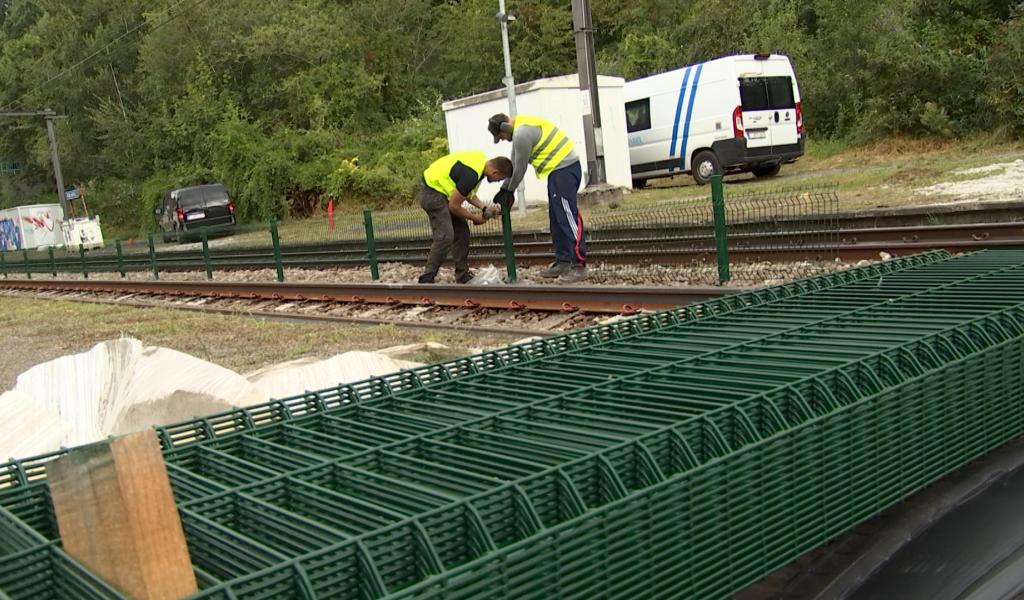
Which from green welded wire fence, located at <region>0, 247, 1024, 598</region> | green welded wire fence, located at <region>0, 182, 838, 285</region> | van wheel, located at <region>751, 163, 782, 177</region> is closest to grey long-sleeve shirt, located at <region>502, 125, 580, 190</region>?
green welded wire fence, located at <region>0, 182, 838, 285</region>

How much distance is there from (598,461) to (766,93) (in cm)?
2076

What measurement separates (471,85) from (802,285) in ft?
140

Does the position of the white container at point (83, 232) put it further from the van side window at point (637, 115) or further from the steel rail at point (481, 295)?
the steel rail at point (481, 295)

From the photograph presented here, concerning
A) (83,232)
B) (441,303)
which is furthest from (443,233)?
(83,232)

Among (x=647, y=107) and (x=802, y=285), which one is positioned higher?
(x=647, y=107)

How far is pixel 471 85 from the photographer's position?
46.0 metres

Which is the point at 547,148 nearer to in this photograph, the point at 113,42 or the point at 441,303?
the point at 441,303

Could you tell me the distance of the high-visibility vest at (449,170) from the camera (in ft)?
36.0

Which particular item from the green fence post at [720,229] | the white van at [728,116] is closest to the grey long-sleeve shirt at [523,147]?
the green fence post at [720,229]

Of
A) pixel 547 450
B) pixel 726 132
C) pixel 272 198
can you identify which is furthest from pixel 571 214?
pixel 272 198

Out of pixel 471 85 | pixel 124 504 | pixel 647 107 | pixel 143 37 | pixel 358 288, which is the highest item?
pixel 143 37

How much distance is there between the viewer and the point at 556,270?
10766 mm

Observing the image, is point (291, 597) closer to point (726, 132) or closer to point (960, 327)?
point (960, 327)

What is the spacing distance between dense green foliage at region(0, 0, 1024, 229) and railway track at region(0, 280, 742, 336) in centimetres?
1586
